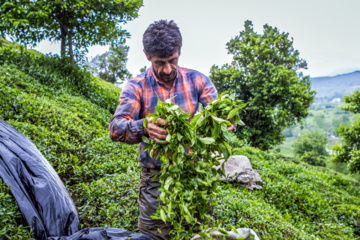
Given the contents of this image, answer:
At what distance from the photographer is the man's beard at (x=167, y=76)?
1.76 meters

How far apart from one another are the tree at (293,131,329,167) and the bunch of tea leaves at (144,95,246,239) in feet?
110

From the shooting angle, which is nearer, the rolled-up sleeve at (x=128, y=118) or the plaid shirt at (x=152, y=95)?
the rolled-up sleeve at (x=128, y=118)

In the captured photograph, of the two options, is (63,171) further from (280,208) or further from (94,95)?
(94,95)

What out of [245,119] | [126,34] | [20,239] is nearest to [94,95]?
[126,34]

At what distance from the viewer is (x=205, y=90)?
73.3 inches

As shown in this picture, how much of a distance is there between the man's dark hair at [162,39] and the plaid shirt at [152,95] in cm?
23

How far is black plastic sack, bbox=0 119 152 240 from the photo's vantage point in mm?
1945

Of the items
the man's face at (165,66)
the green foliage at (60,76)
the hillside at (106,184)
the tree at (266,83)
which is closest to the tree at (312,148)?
the tree at (266,83)

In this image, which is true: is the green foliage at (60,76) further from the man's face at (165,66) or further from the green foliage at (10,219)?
the man's face at (165,66)

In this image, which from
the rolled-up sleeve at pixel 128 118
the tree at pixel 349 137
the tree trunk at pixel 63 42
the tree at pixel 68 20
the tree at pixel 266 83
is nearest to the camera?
the rolled-up sleeve at pixel 128 118

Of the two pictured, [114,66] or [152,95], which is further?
[114,66]

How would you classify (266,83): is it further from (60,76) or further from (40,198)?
(40,198)

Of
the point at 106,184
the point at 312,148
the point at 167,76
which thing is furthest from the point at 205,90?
the point at 312,148

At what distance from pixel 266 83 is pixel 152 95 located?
46.8 feet
